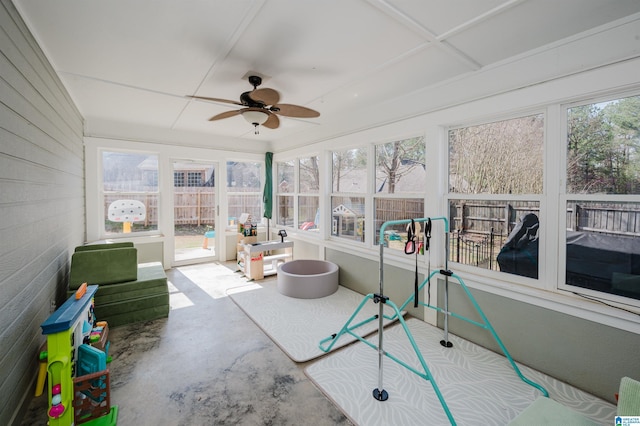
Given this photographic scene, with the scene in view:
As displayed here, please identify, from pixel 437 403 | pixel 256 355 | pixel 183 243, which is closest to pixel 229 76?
pixel 256 355

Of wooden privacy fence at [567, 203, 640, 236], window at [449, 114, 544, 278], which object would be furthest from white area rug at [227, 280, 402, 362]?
wooden privacy fence at [567, 203, 640, 236]

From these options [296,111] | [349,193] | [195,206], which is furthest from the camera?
[195,206]

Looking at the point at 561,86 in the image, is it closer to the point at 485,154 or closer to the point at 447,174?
the point at 485,154

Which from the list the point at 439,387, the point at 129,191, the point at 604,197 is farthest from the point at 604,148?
the point at 129,191

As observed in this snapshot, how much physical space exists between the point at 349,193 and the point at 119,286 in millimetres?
3044

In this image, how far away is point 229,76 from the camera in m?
2.66

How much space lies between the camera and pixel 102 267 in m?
2.97

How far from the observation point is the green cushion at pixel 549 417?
4.42 feet

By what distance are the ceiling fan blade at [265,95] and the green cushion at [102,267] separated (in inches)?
89.4

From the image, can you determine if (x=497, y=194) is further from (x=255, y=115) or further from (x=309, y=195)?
(x=309, y=195)

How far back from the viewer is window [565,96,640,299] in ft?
6.25

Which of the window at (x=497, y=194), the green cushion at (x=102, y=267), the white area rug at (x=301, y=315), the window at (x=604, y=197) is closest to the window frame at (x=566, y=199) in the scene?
the window at (x=604, y=197)

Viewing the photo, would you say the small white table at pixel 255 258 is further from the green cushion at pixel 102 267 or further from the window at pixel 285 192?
the green cushion at pixel 102 267

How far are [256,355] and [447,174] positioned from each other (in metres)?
2.59
